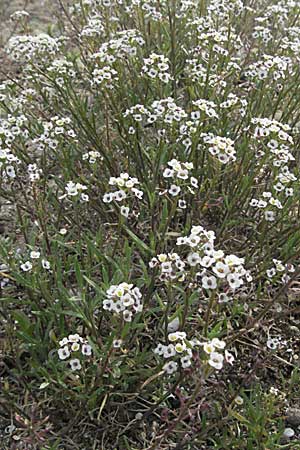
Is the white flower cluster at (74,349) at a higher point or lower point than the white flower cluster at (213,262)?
lower

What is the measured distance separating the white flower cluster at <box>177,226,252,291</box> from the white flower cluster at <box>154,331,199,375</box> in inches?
9.7

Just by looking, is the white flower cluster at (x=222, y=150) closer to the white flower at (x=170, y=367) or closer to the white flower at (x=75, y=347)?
the white flower at (x=170, y=367)

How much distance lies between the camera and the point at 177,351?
2078mm

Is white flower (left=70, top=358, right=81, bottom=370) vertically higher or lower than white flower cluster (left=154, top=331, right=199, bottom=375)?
lower

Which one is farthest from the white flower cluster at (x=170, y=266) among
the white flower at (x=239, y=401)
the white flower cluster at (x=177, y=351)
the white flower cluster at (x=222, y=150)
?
the white flower at (x=239, y=401)

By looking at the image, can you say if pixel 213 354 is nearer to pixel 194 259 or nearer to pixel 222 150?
pixel 194 259

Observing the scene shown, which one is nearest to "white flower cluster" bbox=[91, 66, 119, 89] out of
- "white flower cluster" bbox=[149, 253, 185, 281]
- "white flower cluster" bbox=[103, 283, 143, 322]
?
"white flower cluster" bbox=[149, 253, 185, 281]

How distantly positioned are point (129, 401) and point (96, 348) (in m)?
0.30

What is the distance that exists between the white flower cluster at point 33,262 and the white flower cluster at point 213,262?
2.42 ft

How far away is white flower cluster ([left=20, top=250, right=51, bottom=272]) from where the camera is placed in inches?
96.1

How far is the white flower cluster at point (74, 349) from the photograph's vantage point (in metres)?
2.21

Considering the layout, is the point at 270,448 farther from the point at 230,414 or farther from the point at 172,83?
the point at 172,83

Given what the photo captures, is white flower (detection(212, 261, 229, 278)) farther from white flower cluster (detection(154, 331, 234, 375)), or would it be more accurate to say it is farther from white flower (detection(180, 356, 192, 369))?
white flower (detection(180, 356, 192, 369))

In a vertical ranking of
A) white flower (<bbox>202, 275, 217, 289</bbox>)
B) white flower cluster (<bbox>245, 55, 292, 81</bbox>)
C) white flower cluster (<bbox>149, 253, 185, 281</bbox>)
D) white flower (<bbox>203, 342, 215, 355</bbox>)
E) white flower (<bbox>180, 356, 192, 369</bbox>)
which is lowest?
white flower (<bbox>180, 356, 192, 369</bbox>)
